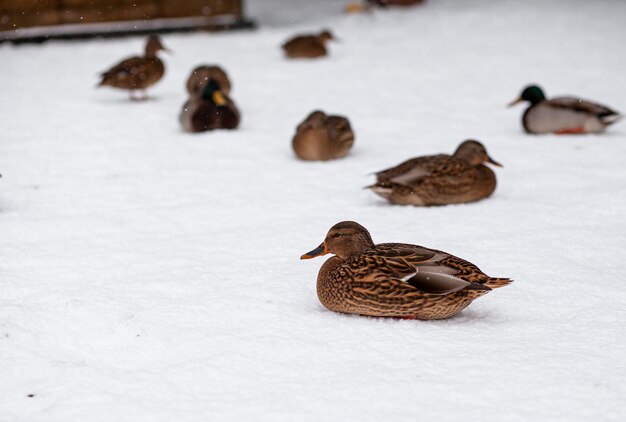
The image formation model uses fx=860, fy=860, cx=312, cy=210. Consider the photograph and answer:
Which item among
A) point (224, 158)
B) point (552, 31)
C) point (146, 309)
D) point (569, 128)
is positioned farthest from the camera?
point (552, 31)

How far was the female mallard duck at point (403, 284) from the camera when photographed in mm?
3260

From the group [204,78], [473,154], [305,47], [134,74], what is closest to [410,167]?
[473,154]

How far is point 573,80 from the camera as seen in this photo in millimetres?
9141

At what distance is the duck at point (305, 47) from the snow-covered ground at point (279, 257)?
1256 mm

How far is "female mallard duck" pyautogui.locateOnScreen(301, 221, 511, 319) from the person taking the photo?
10.7 feet

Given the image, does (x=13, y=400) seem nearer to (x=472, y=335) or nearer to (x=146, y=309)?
(x=146, y=309)

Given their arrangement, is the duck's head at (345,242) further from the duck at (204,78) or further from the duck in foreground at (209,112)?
the duck at (204,78)

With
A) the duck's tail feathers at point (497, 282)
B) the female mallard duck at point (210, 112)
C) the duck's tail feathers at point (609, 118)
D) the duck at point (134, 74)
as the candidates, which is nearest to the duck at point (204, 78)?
the female mallard duck at point (210, 112)

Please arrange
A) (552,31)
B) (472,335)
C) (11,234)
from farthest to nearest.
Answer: (552,31) → (11,234) → (472,335)

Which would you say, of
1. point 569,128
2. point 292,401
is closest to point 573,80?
point 569,128

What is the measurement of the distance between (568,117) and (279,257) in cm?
352

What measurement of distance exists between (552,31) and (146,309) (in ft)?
31.4

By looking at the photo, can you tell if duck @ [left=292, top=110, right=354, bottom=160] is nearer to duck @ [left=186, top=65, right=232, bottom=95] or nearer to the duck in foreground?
the duck in foreground

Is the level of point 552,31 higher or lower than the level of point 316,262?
higher
